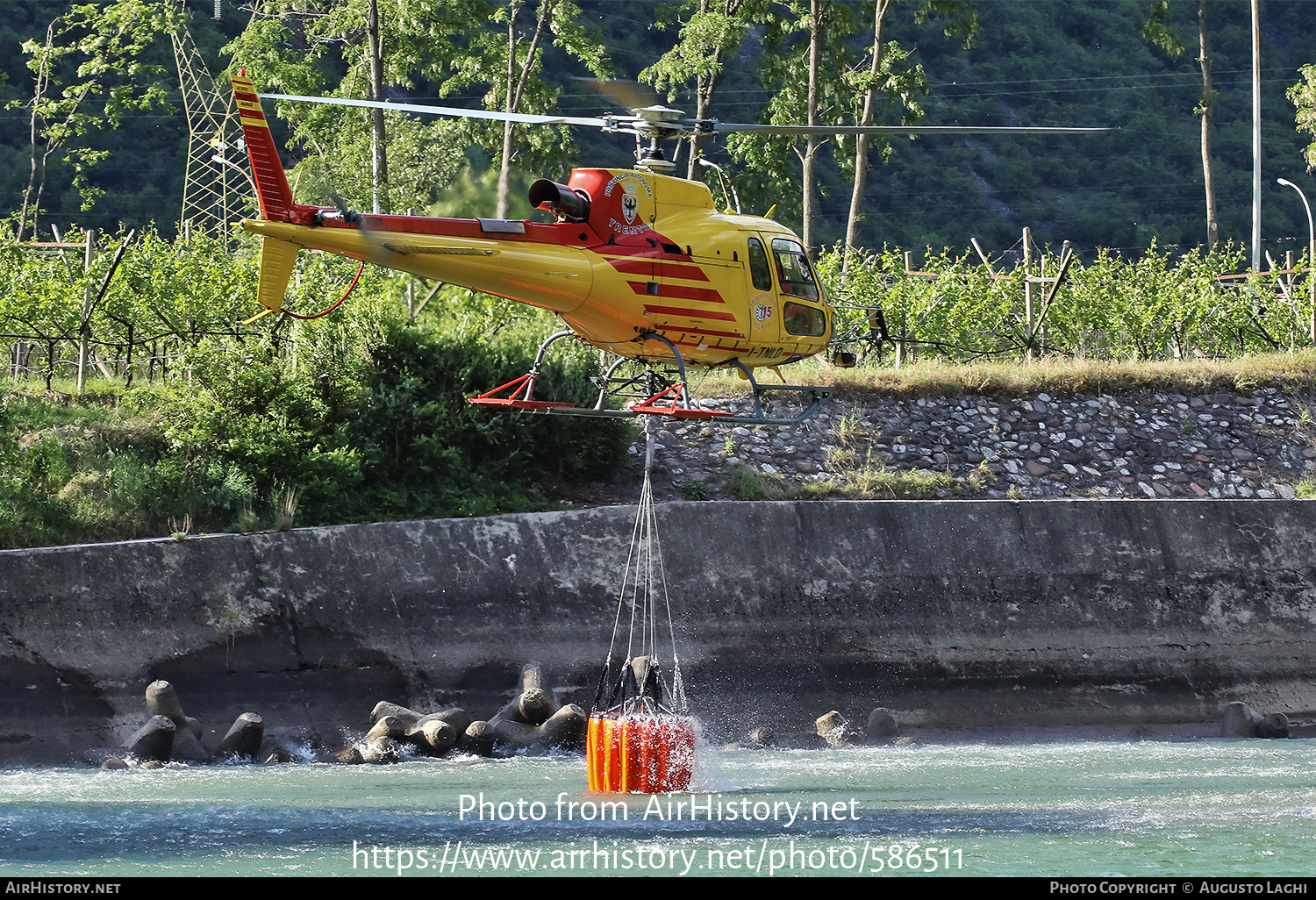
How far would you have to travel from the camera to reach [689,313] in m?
14.4

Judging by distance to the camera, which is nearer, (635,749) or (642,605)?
(635,749)

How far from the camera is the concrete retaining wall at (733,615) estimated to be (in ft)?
54.6

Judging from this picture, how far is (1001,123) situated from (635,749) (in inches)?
2201

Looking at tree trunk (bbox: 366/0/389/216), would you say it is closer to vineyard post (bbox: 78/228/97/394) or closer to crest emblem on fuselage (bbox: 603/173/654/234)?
vineyard post (bbox: 78/228/97/394)

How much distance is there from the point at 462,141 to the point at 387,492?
58.8ft

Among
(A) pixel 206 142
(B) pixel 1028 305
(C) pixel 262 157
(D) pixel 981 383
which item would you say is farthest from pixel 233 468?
(A) pixel 206 142

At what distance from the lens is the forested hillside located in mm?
47594

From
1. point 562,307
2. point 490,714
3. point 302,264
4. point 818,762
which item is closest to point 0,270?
point 302,264

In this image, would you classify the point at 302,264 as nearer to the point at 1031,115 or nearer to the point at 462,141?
the point at 462,141

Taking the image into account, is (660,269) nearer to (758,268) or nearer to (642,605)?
(758,268)

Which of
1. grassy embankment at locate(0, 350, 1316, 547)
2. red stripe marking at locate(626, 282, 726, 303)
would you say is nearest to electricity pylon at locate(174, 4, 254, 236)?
grassy embankment at locate(0, 350, 1316, 547)

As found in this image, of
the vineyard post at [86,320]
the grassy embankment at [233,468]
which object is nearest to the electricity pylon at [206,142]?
the vineyard post at [86,320]

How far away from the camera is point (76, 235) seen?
86.3ft

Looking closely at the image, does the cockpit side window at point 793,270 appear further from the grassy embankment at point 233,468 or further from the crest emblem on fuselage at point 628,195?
the grassy embankment at point 233,468
